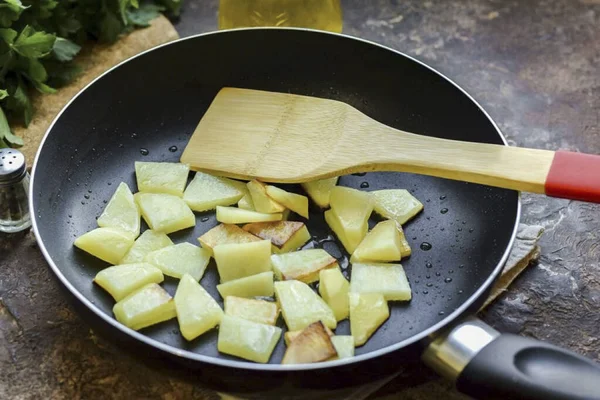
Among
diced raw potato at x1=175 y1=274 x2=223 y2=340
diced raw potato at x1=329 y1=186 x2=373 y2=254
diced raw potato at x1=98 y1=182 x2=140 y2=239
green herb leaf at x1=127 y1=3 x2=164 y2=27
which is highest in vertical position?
diced raw potato at x1=329 y1=186 x2=373 y2=254

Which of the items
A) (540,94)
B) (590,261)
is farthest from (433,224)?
(540,94)

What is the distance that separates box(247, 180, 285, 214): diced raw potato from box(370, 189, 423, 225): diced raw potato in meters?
0.17

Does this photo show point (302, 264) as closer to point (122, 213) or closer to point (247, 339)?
point (247, 339)

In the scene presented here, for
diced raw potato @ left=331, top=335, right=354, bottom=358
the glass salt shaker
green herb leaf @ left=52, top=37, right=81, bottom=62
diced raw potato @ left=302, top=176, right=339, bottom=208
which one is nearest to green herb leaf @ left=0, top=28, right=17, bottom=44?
green herb leaf @ left=52, top=37, right=81, bottom=62

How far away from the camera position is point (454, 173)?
3.47 ft

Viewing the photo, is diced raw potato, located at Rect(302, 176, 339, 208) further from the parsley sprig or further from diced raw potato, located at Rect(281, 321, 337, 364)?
the parsley sprig

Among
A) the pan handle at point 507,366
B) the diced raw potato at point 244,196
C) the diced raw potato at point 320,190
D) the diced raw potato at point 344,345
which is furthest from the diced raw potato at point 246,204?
the pan handle at point 507,366

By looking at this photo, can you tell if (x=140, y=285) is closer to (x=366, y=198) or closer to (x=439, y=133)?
(x=366, y=198)

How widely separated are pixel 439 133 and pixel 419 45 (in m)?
0.36

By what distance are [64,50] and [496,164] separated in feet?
2.92

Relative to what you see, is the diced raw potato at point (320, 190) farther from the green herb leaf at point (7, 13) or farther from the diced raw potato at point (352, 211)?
the green herb leaf at point (7, 13)

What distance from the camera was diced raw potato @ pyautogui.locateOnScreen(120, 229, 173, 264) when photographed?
1105 mm

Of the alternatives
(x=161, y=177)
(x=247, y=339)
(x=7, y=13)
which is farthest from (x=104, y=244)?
(x=7, y=13)

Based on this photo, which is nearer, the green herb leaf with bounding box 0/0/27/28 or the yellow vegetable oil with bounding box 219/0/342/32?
the green herb leaf with bounding box 0/0/27/28
